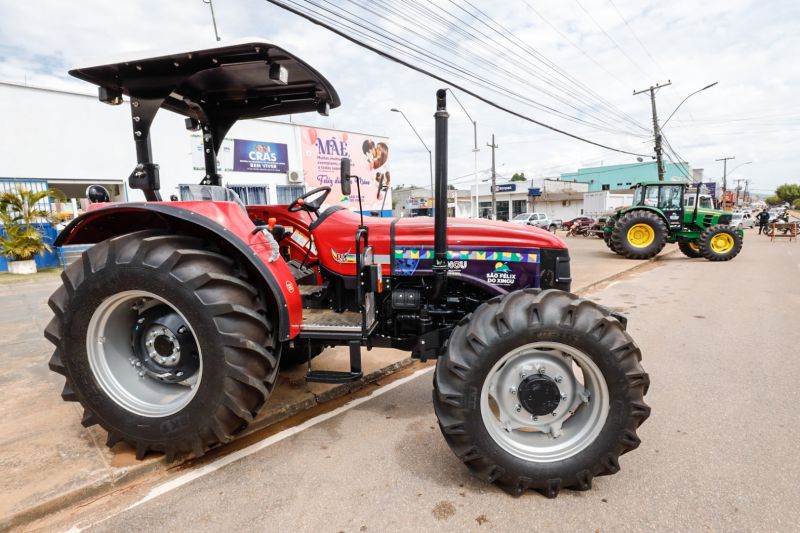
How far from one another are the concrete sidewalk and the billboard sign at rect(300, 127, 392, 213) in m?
14.0

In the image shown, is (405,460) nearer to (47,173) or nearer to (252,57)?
(252,57)

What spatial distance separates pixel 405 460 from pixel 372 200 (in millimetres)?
22401

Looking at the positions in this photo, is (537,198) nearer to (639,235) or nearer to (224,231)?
(639,235)

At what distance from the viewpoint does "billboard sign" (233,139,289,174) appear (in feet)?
57.2

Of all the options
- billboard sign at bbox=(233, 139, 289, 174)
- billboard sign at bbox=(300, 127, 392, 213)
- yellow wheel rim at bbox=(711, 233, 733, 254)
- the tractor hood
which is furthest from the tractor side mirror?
billboard sign at bbox=(233, 139, 289, 174)

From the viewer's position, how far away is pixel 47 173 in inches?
514

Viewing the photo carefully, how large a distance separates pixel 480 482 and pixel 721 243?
46.2 feet

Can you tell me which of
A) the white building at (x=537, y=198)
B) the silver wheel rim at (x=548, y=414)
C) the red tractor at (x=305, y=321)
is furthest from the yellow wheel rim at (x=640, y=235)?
the white building at (x=537, y=198)

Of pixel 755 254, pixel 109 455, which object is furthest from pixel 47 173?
pixel 755 254

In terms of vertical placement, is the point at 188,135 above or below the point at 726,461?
above

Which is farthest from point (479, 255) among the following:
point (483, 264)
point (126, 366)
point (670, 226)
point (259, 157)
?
point (259, 157)

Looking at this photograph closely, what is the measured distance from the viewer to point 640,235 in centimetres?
1301

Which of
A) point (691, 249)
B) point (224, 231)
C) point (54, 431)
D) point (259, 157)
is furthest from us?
point (259, 157)

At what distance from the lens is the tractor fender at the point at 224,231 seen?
2.48 metres
